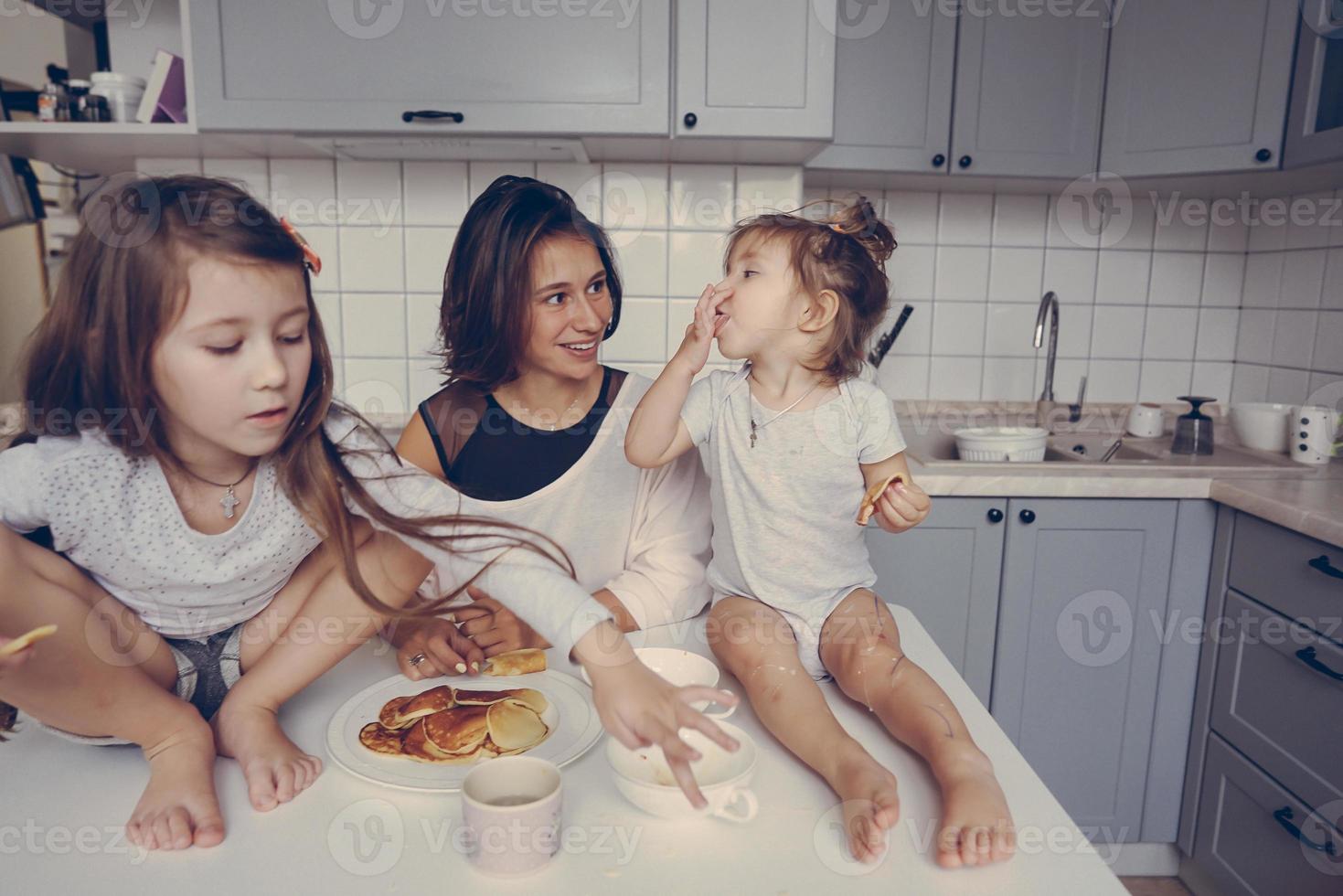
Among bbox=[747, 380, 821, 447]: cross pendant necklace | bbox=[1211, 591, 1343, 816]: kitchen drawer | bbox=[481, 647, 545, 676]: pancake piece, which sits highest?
bbox=[747, 380, 821, 447]: cross pendant necklace

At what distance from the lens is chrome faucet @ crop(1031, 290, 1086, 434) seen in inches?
77.9

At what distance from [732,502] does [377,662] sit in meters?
0.44

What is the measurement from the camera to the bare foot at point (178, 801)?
597 millimetres

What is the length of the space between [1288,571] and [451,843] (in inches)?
58.0

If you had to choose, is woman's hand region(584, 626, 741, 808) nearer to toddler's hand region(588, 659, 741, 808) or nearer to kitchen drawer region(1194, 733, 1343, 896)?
toddler's hand region(588, 659, 741, 808)

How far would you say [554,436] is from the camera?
3.86ft

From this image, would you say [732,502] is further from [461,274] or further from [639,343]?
[639,343]

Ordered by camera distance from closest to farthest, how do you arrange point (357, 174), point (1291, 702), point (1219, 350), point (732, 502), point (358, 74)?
point (732, 502)
point (1291, 702)
point (358, 74)
point (357, 174)
point (1219, 350)

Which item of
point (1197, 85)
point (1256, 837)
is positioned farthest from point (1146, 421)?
point (1256, 837)

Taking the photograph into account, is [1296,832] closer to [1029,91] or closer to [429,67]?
[1029,91]

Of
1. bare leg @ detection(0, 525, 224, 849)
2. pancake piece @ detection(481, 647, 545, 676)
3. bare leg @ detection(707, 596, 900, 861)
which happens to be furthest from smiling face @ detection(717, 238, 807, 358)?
bare leg @ detection(0, 525, 224, 849)

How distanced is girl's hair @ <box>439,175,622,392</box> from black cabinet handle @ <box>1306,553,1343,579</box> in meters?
1.22

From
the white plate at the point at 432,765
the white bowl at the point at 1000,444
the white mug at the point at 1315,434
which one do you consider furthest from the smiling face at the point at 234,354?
the white mug at the point at 1315,434

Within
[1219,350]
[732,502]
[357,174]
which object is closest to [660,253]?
[357,174]
